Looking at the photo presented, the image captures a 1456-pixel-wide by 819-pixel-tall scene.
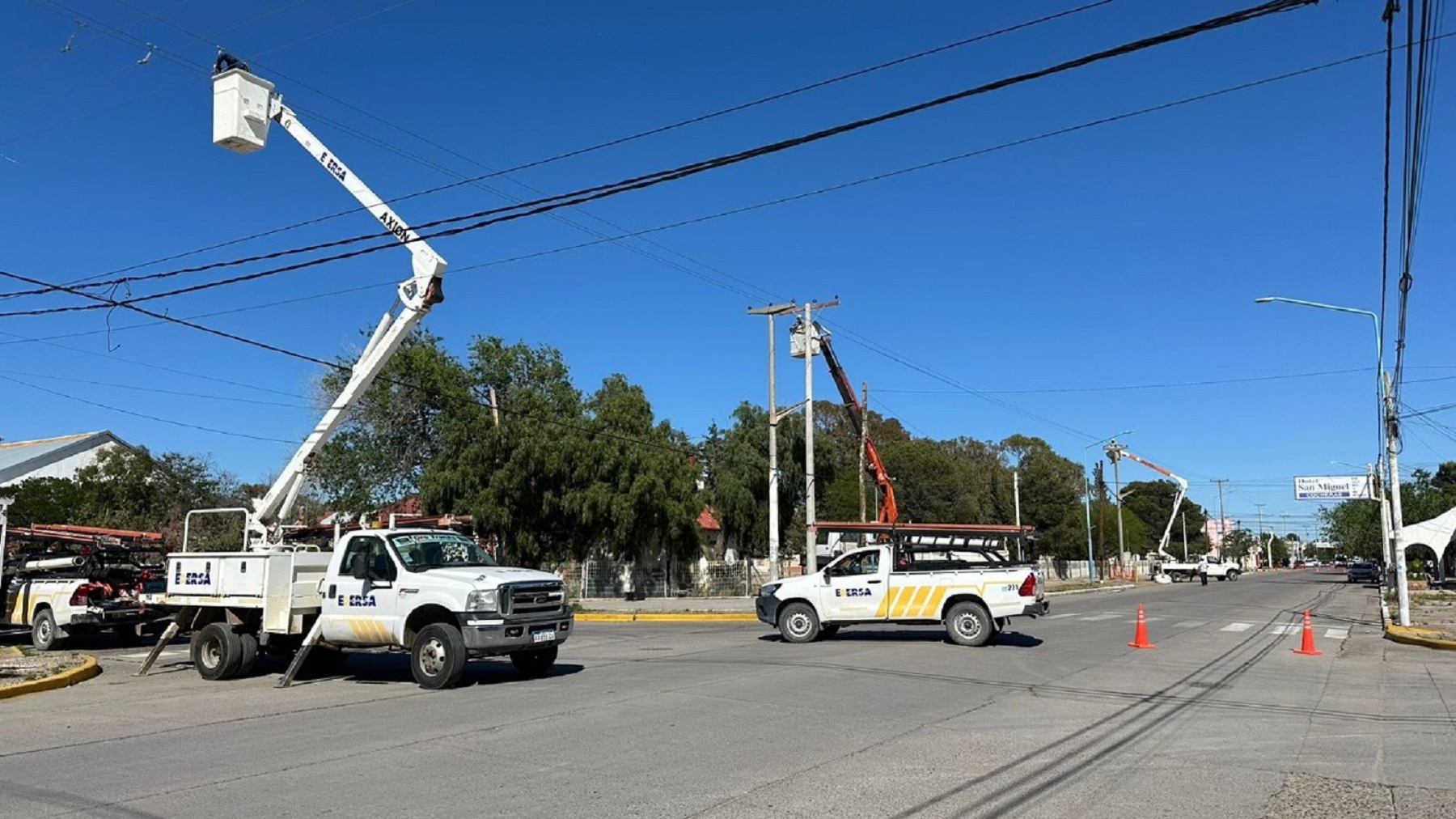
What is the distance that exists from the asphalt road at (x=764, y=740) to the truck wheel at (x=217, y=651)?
24 centimetres

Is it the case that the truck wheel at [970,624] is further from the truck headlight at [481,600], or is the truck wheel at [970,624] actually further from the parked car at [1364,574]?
the parked car at [1364,574]

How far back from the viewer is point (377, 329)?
15.6m

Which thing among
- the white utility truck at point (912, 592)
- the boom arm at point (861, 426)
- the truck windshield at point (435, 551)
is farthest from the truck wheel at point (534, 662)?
the boom arm at point (861, 426)

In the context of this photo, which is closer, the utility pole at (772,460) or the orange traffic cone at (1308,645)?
the orange traffic cone at (1308,645)

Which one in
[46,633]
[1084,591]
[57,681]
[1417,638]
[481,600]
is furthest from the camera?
[1084,591]

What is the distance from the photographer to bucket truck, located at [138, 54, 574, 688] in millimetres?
12570

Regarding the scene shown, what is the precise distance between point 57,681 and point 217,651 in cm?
186

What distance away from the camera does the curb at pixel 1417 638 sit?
18.9 m

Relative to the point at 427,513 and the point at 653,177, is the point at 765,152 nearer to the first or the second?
the point at 653,177

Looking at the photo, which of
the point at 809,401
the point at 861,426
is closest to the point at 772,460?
the point at 809,401

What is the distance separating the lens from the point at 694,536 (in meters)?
39.6

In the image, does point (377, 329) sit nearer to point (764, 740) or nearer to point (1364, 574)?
point (764, 740)

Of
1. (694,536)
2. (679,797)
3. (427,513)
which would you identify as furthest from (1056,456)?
(679,797)

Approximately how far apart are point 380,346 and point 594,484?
20.7m
